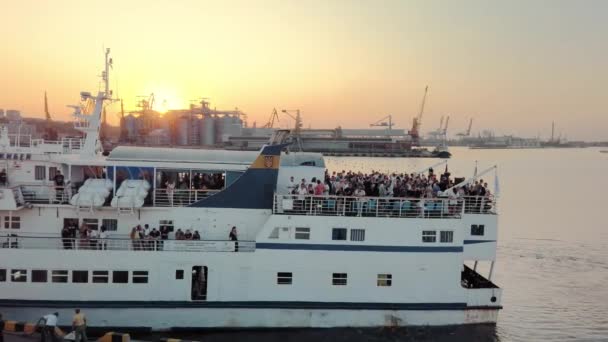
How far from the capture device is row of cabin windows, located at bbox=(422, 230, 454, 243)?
15.2 meters

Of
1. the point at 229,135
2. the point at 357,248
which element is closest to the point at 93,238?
the point at 357,248

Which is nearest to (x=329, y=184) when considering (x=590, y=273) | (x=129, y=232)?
(x=129, y=232)

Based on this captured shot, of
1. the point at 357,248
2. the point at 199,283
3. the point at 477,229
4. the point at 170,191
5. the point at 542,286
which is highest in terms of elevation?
the point at 170,191

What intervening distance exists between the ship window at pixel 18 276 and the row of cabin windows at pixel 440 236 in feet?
37.1

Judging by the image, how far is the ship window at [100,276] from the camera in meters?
14.0

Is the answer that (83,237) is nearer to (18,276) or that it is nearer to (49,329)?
(18,276)

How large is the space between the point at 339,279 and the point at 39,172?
968 cm

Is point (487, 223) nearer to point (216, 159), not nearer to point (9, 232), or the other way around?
point (216, 159)

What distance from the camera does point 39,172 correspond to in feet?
50.7

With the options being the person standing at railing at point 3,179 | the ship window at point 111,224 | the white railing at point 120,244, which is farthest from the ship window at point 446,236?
the person standing at railing at point 3,179

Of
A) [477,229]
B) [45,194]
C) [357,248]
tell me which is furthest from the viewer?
[477,229]

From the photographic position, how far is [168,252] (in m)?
14.2

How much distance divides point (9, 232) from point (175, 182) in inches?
190

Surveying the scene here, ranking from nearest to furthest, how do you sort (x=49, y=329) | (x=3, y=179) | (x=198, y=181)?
(x=49, y=329)
(x=3, y=179)
(x=198, y=181)
